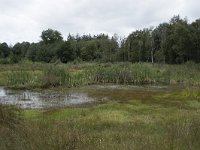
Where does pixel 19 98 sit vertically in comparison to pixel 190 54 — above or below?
below

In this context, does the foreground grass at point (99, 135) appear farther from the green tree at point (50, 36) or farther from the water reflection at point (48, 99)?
the green tree at point (50, 36)

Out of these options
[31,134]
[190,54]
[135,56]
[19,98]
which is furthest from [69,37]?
[31,134]

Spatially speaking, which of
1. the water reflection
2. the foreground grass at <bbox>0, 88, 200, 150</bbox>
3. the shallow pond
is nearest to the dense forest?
the shallow pond

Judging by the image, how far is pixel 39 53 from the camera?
10419 cm

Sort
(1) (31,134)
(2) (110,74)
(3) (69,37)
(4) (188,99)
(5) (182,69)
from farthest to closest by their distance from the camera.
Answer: (3) (69,37) → (5) (182,69) → (2) (110,74) → (4) (188,99) → (1) (31,134)

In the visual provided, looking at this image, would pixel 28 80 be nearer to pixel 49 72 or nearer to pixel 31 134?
pixel 49 72

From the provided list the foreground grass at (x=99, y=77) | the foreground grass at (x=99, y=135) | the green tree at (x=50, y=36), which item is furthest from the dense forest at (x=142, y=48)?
the foreground grass at (x=99, y=135)

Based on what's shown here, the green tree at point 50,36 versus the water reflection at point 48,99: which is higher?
the green tree at point 50,36

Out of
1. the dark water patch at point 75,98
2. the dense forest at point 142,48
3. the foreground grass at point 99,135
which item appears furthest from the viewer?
the dense forest at point 142,48

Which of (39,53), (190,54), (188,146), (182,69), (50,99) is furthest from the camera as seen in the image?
(39,53)

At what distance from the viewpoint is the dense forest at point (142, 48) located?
70812 mm

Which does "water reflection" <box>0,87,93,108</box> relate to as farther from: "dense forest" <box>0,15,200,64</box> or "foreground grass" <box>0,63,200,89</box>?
"dense forest" <box>0,15,200,64</box>

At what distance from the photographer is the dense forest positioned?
70.8m

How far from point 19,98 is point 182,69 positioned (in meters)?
29.5
